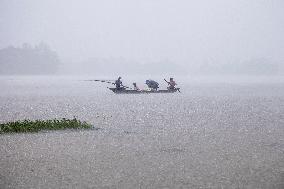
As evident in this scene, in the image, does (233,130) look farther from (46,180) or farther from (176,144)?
(46,180)

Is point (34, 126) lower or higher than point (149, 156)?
higher

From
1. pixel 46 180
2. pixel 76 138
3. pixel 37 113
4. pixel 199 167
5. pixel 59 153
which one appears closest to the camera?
pixel 46 180

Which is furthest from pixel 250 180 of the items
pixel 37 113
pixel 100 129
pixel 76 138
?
pixel 37 113

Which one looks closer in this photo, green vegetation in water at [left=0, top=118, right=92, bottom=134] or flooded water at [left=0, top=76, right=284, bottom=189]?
flooded water at [left=0, top=76, right=284, bottom=189]

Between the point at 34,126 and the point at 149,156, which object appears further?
the point at 34,126

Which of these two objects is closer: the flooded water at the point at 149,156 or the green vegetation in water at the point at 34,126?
the flooded water at the point at 149,156

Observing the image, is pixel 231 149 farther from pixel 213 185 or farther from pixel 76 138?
pixel 76 138

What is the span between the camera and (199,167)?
18219 mm

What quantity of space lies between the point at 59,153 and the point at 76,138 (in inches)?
181

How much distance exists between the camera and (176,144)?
23.7 metres

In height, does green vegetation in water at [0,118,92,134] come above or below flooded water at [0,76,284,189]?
above

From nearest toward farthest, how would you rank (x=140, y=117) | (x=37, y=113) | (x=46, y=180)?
(x=46, y=180) < (x=140, y=117) < (x=37, y=113)

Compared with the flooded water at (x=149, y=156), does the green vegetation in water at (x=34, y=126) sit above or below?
above

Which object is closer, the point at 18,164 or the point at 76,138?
the point at 18,164
